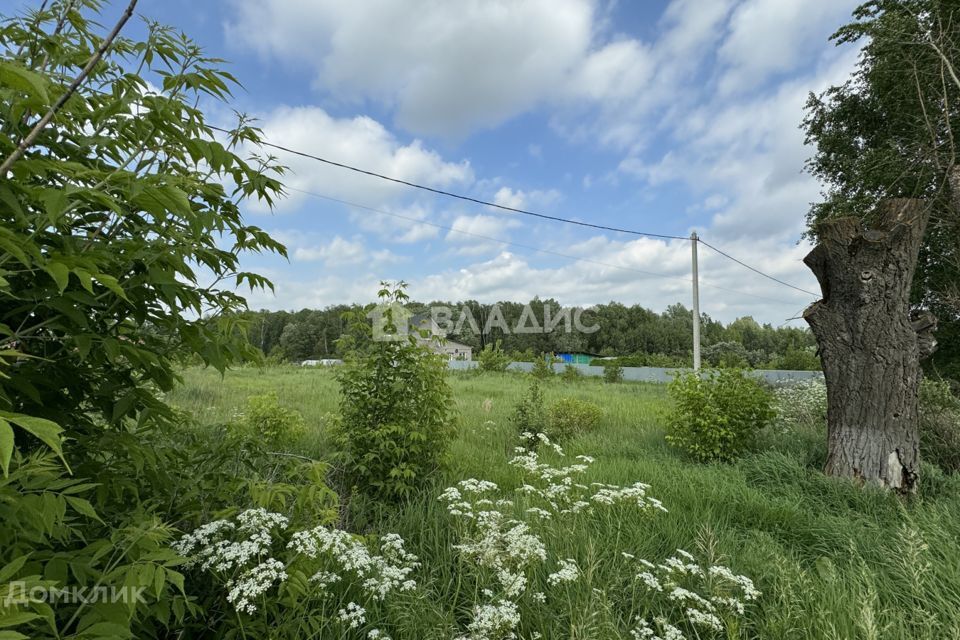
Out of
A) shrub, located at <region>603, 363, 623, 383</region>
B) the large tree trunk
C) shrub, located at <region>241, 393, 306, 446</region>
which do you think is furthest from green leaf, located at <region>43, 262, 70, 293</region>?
shrub, located at <region>603, 363, 623, 383</region>

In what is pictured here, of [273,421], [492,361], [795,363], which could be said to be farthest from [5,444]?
[795,363]

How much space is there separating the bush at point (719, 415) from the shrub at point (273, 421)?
4879 millimetres

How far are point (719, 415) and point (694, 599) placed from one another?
3.48 m

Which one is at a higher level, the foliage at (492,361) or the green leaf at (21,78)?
the green leaf at (21,78)

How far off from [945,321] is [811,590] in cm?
1430

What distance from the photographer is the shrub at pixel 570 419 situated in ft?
23.7

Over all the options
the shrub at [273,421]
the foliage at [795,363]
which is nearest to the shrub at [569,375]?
the shrub at [273,421]

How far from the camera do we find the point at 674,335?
51.3 m

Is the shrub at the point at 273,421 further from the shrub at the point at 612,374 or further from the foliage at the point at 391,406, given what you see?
the shrub at the point at 612,374

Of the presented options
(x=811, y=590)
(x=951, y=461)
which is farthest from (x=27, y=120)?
(x=951, y=461)

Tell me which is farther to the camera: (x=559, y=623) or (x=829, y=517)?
(x=829, y=517)

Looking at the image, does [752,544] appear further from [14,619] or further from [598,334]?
[598,334]

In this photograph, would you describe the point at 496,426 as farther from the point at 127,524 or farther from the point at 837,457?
the point at 127,524

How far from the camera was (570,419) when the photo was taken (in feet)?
24.8
